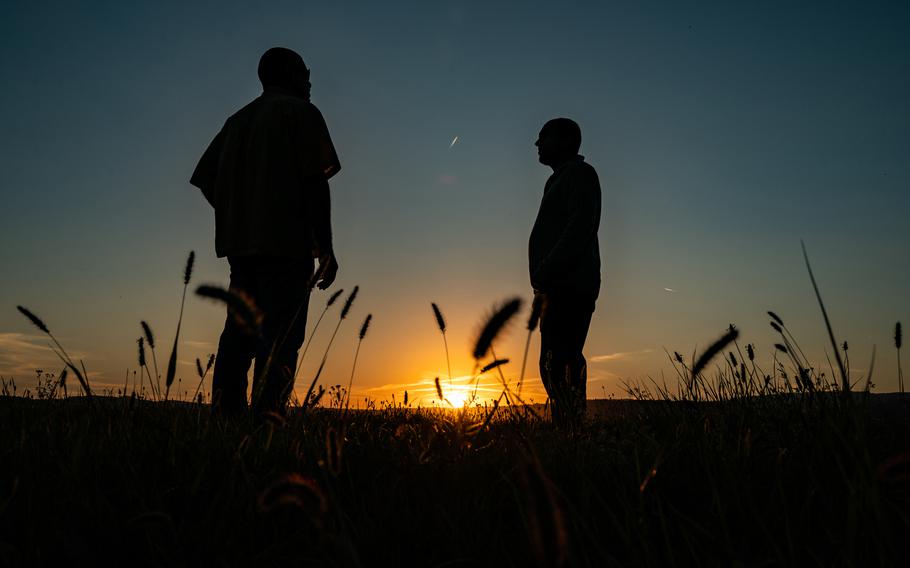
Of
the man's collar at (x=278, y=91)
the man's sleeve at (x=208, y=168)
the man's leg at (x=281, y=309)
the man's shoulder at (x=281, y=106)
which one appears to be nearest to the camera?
the man's leg at (x=281, y=309)

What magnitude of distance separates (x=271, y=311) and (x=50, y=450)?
2005 mm

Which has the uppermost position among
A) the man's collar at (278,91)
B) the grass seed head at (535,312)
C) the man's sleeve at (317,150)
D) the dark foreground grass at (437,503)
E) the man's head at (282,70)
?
the man's head at (282,70)

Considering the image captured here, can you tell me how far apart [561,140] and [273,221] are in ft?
9.38

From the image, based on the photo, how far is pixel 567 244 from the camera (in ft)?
16.3

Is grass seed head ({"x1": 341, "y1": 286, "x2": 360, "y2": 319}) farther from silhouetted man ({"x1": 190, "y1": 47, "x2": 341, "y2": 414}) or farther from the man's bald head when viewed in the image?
the man's bald head

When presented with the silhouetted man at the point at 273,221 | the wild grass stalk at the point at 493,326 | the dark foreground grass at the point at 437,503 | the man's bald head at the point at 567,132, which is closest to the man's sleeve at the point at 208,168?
the silhouetted man at the point at 273,221

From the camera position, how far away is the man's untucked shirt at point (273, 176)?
13.7 ft

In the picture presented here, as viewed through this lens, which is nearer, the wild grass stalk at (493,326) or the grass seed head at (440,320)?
the wild grass stalk at (493,326)

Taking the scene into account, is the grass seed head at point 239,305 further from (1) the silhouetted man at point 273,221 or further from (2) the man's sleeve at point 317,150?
(2) the man's sleeve at point 317,150

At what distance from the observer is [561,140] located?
18.3ft

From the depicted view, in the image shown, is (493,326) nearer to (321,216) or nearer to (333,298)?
(333,298)

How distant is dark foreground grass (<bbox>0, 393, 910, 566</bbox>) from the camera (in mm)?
1258

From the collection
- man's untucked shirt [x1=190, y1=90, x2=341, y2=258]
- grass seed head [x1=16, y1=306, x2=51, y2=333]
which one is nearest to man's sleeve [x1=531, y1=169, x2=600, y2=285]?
man's untucked shirt [x1=190, y1=90, x2=341, y2=258]

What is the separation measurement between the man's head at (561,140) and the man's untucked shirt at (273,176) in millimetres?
2217
